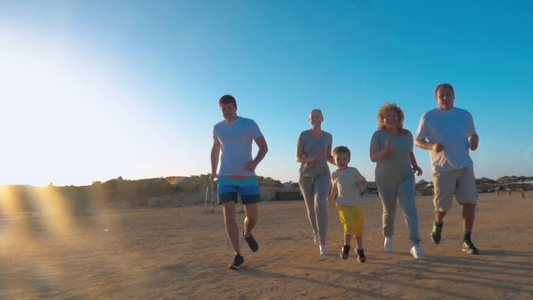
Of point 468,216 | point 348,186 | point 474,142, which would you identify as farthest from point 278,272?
point 474,142

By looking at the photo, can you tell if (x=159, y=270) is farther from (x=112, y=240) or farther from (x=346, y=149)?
(x=112, y=240)

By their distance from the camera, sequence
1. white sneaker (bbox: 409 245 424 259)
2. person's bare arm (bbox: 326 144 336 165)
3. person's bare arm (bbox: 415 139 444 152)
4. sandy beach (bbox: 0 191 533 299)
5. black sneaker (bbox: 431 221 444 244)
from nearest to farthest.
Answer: sandy beach (bbox: 0 191 533 299) < white sneaker (bbox: 409 245 424 259) < person's bare arm (bbox: 415 139 444 152) < black sneaker (bbox: 431 221 444 244) < person's bare arm (bbox: 326 144 336 165)

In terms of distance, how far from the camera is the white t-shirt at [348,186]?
4703 mm

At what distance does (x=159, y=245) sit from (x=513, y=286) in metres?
5.44

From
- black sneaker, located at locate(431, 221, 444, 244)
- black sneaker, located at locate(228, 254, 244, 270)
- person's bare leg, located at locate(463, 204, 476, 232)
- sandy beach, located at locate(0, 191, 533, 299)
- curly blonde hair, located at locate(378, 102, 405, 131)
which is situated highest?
curly blonde hair, located at locate(378, 102, 405, 131)

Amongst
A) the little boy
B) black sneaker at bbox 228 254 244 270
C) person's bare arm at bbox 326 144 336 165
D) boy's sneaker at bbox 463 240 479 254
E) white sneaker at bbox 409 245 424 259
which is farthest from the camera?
person's bare arm at bbox 326 144 336 165

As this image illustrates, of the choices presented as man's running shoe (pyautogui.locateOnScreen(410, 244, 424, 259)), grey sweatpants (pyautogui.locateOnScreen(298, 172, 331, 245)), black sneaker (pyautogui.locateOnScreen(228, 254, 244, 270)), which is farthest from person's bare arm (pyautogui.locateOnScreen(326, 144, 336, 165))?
black sneaker (pyautogui.locateOnScreen(228, 254, 244, 270))

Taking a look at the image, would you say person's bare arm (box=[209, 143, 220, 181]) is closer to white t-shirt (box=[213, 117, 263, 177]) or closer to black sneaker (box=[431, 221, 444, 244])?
white t-shirt (box=[213, 117, 263, 177])

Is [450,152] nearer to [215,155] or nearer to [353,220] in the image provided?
[353,220]

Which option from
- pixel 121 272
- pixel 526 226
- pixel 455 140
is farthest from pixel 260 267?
pixel 526 226

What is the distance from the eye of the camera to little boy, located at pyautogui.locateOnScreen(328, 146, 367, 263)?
4637 millimetres

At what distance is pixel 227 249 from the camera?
6.13 meters

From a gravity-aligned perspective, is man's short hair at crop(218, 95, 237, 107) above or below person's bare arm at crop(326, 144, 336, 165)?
above

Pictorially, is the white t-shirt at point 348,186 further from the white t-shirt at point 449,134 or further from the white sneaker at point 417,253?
the white t-shirt at point 449,134
